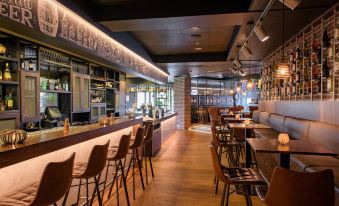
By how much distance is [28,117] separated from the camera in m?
4.44

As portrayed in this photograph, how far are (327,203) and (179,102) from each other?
1212cm

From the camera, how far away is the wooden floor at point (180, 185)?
382 cm

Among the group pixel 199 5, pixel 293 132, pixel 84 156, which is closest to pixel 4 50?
pixel 84 156

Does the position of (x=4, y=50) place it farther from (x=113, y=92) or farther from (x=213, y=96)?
(x=213, y=96)

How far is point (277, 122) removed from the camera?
679 centimetres

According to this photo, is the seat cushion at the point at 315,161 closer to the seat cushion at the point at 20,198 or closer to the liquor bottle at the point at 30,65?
the seat cushion at the point at 20,198

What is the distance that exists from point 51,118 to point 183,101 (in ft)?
30.0

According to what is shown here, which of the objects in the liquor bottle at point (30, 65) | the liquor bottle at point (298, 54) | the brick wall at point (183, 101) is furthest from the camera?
the brick wall at point (183, 101)

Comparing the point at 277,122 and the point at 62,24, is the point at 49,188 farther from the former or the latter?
the point at 277,122

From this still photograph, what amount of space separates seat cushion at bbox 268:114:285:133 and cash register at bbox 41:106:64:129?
4832 mm

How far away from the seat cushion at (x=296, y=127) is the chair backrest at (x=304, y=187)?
319cm

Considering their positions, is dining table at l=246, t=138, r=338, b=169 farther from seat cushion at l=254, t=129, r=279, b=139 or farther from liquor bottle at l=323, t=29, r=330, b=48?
seat cushion at l=254, t=129, r=279, b=139

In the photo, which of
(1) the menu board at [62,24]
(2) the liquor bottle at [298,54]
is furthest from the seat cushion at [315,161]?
(1) the menu board at [62,24]

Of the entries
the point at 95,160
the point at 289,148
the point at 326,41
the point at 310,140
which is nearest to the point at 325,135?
the point at 310,140
